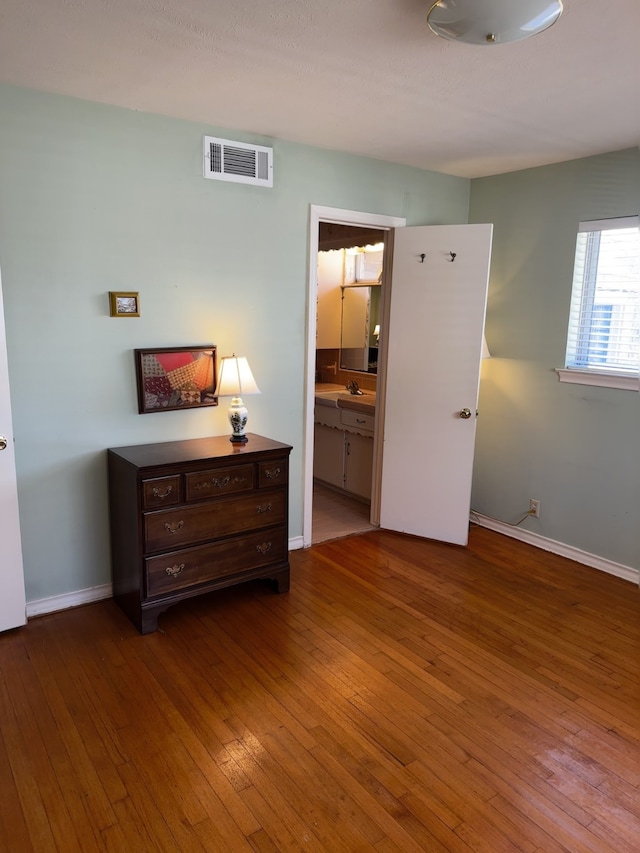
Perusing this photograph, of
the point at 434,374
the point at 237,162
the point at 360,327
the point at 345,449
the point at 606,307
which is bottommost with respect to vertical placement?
the point at 345,449

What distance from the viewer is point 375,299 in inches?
206

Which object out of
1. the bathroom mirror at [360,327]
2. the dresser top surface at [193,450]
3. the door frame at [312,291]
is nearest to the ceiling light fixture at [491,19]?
the door frame at [312,291]

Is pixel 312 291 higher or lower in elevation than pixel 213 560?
higher

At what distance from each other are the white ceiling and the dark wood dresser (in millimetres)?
1677

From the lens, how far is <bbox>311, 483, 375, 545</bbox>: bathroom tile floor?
13.8ft

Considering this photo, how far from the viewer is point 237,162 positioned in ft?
10.6

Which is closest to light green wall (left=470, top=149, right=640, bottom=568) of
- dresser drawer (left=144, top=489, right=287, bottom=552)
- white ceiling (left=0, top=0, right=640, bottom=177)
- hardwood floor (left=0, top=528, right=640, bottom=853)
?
white ceiling (left=0, top=0, right=640, bottom=177)

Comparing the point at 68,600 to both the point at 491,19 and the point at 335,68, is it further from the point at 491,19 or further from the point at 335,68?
the point at 491,19

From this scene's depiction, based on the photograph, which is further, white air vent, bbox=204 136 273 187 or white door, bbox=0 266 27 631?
white air vent, bbox=204 136 273 187

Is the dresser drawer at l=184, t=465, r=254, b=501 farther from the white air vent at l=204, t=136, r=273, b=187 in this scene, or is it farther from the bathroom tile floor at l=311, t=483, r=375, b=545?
the white air vent at l=204, t=136, r=273, b=187

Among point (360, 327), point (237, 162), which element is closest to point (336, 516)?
point (360, 327)

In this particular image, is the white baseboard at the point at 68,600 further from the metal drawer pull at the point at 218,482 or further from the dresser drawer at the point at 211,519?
the metal drawer pull at the point at 218,482

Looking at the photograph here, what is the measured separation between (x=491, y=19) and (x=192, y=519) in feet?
7.65

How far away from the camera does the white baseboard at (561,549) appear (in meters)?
3.59
